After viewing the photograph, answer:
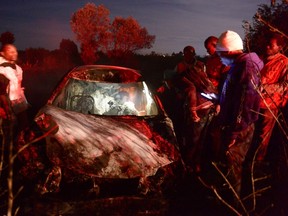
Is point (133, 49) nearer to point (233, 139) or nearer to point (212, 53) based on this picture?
point (212, 53)

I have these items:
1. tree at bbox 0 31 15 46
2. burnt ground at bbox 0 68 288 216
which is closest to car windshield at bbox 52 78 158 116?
burnt ground at bbox 0 68 288 216

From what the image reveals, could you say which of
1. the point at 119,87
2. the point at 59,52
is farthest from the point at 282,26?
the point at 59,52

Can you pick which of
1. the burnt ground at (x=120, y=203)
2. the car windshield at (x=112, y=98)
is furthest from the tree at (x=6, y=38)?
the burnt ground at (x=120, y=203)

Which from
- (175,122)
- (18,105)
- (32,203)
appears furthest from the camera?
(175,122)

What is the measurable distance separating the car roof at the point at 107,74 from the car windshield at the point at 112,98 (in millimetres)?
119

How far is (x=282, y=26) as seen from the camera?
9.77m

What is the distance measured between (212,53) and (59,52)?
3464cm

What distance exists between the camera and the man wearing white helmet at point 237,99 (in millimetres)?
3596

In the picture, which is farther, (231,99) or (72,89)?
(72,89)

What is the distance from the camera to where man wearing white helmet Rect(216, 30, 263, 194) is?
360cm

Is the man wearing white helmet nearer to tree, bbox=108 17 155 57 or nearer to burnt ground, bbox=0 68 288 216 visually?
burnt ground, bbox=0 68 288 216

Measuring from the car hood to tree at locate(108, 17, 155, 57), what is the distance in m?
26.8

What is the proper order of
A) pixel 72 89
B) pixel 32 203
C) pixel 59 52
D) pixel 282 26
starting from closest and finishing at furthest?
1. pixel 32 203
2. pixel 72 89
3. pixel 282 26
4. pixel 59 52

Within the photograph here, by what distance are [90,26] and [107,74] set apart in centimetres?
2601
